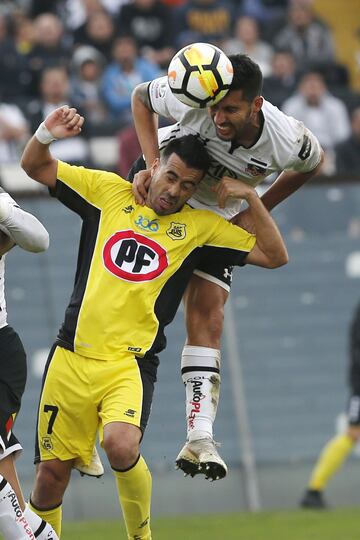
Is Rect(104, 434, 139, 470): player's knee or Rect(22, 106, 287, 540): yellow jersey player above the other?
Rect(22, 106, 287, 540): yellow jersey player

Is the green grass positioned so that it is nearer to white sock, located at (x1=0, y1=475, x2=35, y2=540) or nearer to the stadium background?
the stadium background

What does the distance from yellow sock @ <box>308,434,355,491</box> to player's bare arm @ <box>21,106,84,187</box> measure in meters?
6.70

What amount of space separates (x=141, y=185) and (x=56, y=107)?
294 inches

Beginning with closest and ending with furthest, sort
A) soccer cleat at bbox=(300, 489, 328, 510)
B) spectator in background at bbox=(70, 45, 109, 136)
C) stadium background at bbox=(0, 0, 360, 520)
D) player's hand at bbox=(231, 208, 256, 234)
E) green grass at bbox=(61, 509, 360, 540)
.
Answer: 1. player's hand at bbox=(231, 208, 256, 234)
2. green grass at bbox=(61, 509, 360, 540)
3. soccer cleat at bbox=(300, 489, 328, 510)
4. stadium background at bbox=(0, 0, 360, 520)
5. spectator in background at bbox=(70, 45, 109, 136)

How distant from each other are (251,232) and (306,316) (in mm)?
A: 6758

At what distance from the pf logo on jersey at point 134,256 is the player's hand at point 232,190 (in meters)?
0.48

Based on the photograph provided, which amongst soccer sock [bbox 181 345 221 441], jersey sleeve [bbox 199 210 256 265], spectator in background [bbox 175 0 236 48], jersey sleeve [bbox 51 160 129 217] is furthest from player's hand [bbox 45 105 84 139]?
spectator in background [bbox 175 0 236 48]

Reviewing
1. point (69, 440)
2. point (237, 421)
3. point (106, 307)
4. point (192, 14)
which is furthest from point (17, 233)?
point (192, 14)

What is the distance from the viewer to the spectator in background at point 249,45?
711 inches

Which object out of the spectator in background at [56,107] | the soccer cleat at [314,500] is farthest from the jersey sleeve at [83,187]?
the spectator in background at [56,107]

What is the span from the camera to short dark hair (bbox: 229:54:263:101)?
8.05 m

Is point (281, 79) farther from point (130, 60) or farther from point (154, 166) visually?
point (154, 166)

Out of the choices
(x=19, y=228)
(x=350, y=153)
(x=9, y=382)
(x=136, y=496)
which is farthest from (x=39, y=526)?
(x=350, y=153)

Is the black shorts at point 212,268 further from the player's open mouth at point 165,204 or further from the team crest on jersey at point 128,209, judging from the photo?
the team crest on jersey at point 128,209
